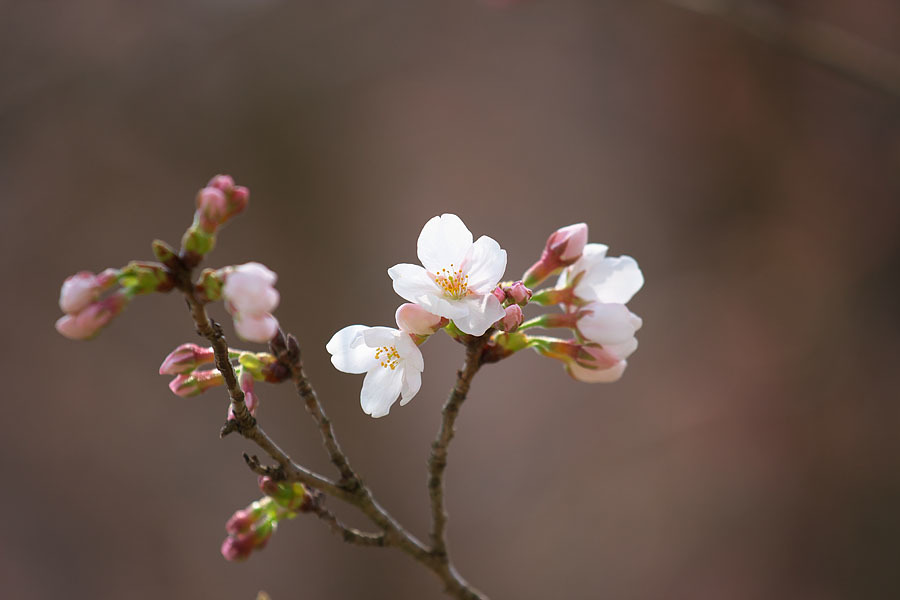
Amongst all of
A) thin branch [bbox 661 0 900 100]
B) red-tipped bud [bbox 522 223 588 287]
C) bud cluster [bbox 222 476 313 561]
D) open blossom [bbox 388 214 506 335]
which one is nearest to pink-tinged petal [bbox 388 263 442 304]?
open blossom [bbox 388 214 506 335]

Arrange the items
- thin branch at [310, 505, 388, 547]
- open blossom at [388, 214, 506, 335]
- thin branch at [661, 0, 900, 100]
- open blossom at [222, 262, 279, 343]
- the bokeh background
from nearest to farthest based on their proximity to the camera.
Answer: open blossom at [222, 262, 279, 343] → open blossom at [388, 214, 506, 335] → thin branch at [310, 505, 388, 547] → thin branch at [661, 0, 900, 100] → the bokeh background

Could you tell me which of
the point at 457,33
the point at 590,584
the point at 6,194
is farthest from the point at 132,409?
the point at 457,33

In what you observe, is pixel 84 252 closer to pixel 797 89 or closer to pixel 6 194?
pixel 6 194

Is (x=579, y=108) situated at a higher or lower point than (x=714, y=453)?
higher

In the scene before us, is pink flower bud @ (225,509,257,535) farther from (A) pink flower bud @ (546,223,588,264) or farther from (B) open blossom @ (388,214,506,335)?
(A) pink flower bud @ (546,223,588,264)

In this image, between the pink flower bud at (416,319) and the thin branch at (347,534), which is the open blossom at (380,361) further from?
the thin branch at (347,534)

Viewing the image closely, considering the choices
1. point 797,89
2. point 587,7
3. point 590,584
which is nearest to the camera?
point 590,584
